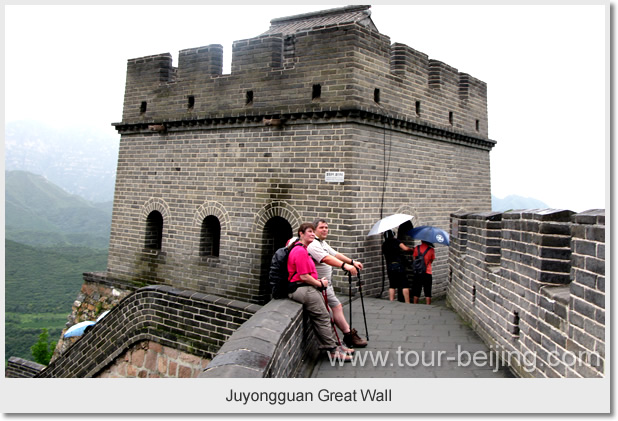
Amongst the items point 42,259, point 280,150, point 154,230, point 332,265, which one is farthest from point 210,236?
point 42,259

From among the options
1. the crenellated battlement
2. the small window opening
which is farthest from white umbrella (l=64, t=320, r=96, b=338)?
the small window opening

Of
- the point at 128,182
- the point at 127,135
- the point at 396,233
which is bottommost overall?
the point at 396,233

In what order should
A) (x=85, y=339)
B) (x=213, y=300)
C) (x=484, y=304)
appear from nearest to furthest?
1. (x=484, y=304)
2. (x=213, y=300)
3. (x=85, y=339)

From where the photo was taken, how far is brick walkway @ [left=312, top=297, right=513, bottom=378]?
5.25 metres

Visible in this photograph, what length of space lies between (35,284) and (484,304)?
62.7 m

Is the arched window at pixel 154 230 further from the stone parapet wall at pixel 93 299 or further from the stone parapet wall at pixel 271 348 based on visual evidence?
the stone parapet wall at pixel 271 348

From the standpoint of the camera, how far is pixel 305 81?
984 cm

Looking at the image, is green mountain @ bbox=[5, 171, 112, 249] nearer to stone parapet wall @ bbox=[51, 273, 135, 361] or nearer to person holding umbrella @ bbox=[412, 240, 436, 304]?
stone parapet wall @ bbox=[51, 273, 135, 361]

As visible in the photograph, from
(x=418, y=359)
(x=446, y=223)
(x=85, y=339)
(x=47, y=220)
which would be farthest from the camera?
(x=47, y=220)

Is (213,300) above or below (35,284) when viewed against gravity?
above

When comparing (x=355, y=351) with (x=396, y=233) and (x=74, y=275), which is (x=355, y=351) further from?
(x=74, y=275)

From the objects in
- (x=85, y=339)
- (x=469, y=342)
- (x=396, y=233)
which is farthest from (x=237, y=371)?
(x=396, y=233)

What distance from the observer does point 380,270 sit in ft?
32.6

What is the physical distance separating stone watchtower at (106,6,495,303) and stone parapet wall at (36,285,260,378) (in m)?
2.45
